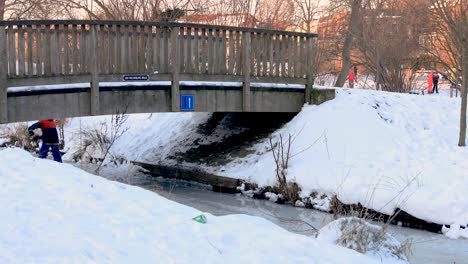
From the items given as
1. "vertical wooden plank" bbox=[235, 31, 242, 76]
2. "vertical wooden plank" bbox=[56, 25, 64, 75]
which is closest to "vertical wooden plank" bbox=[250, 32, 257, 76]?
"vertical wooden plank" bbox=[235, 31, 242, 76]

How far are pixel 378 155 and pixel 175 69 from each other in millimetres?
4743

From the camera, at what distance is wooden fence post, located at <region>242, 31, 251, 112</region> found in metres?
15.4

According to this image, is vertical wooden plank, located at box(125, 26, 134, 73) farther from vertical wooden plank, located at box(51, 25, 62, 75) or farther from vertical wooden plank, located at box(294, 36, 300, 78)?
vertical wooden plank, located at box(294, 36, 300, 78)

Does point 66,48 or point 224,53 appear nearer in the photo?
point 66,48

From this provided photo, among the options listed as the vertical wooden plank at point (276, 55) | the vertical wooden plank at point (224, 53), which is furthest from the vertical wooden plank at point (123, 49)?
the vertical wooden plank at point (276, 55)

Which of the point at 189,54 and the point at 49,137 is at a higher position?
the point at 189,54

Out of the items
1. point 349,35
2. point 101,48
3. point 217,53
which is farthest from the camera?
point 349,35

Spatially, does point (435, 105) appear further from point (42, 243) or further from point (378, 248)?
point (42, 243)

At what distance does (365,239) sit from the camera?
705 centimetres

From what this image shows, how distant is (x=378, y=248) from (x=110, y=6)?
19466mm

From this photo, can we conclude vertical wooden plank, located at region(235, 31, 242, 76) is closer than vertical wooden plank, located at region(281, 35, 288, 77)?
Yes

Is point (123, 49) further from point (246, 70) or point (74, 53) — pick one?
point (246, 70)

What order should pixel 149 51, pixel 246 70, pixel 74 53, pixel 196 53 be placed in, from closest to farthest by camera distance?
pixel 74 53
pixel 149 51
pixel 196 53
pixel 246 70

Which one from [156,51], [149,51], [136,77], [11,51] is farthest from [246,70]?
[11,51]
